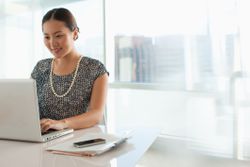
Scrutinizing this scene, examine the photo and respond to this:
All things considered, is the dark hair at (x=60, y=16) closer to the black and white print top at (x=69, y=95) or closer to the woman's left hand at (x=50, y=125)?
the black and white print top at (x=69, y=95)

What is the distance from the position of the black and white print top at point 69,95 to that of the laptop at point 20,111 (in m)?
0.47

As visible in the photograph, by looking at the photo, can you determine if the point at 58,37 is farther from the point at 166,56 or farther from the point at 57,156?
the point at 166,56

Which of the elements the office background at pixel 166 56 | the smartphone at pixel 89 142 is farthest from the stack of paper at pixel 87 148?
the office background at pixel 166 56

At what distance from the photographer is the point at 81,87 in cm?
158

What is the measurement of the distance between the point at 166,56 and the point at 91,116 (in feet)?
4.87

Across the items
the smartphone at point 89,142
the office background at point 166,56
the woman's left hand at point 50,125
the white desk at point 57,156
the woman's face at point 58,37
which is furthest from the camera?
the office background at point 166,56

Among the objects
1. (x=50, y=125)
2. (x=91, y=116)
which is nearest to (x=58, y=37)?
(x=91, y=116)

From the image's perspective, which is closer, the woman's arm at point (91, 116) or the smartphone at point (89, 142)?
the smartphone at point (89, 142)

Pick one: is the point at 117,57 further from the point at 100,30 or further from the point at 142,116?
the point at 142,116

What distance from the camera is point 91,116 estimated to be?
4.63 ft

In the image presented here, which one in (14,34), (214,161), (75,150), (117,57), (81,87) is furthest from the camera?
(14,34)

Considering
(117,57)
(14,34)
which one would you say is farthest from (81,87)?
(14,34)

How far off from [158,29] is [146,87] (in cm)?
60

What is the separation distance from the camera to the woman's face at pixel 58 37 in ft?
5.07
